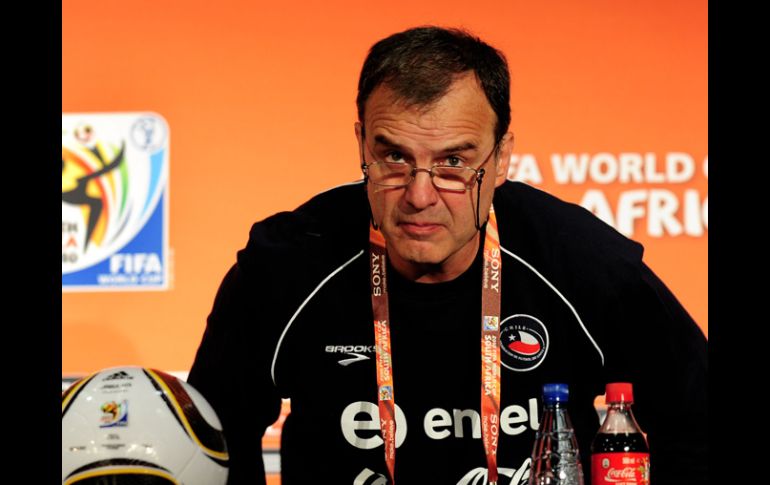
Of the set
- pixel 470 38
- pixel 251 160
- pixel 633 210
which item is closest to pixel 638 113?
pixel 633 210

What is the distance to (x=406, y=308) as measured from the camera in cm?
199

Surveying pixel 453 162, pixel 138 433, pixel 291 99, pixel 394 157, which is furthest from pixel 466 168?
pixel 291 99

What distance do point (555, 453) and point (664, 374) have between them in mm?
265

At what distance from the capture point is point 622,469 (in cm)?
150

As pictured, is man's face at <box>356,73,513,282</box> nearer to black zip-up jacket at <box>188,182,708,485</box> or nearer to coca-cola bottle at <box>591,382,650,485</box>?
black zip-up jacket at <box>188,182,708,485</box>

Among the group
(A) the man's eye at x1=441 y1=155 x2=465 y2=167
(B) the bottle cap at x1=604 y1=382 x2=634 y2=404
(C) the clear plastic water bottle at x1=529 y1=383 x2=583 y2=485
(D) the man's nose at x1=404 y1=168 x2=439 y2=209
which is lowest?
(C) the clear plastic water bottle at x1=529 y1=383 x2=583 y2=485

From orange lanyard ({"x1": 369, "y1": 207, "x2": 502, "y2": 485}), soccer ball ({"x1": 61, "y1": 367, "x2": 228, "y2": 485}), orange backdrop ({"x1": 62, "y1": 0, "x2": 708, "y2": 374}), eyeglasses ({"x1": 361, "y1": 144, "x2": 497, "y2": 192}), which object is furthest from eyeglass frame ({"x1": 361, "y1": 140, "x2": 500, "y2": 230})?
orange backdrop ({"x1": 62, "y1": 0, "x2": 708, "y2": 374})

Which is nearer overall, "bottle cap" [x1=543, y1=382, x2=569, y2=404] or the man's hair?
"bottle cap" [x1=543, y1=382, x2=569, y2=404]

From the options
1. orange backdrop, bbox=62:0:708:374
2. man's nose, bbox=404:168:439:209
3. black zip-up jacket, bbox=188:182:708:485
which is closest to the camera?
A: man's nose, bbox=404:168:439:209

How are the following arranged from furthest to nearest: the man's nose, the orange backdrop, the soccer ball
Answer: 1. the orange backdrop
2. the man's nose
3. the soccer ball

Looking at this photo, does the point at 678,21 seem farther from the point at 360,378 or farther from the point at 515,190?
the point at 360,378

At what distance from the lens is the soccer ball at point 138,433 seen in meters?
1.62

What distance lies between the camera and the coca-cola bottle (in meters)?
1.50

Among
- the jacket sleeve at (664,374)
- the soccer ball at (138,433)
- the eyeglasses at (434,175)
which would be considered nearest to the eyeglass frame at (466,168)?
the eyeglasses at (434,175)
